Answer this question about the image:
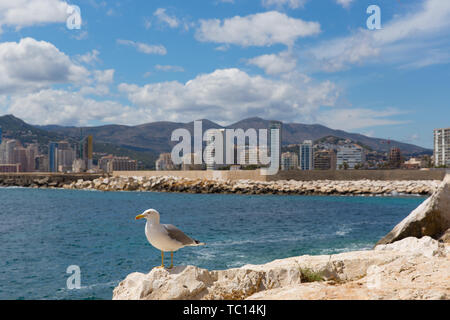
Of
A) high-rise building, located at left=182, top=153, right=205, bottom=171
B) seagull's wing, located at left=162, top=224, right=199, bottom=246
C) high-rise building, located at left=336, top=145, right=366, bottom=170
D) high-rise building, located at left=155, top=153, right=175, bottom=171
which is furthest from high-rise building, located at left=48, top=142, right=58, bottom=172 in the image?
seagull's wing, located at left=162, top=224, right=199, bottom=246

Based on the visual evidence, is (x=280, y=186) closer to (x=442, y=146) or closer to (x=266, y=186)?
(x=266, y=186)

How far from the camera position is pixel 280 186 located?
199 feet

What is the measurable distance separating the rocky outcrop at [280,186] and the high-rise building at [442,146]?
63.0m

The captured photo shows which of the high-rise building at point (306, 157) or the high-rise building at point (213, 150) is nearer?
the high-rise building at point (213, 150)

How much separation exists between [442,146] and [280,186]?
264 feet

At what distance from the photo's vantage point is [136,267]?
12.5m

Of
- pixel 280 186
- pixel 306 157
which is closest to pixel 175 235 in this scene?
pixel 280 186

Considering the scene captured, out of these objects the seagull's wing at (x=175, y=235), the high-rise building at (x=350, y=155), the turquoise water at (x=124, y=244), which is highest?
the high-rise building at (x=350, y=155)

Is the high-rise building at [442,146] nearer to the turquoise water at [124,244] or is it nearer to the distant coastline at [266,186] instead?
the distant coastline at [266,186]

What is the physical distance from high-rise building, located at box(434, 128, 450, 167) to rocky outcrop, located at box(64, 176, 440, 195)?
2482 inches

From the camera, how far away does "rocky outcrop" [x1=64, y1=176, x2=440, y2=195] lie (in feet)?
184

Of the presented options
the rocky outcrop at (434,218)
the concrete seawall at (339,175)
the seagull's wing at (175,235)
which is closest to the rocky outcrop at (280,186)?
the concrete seawall at (339,175)

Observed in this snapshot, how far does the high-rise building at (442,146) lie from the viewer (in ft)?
380
